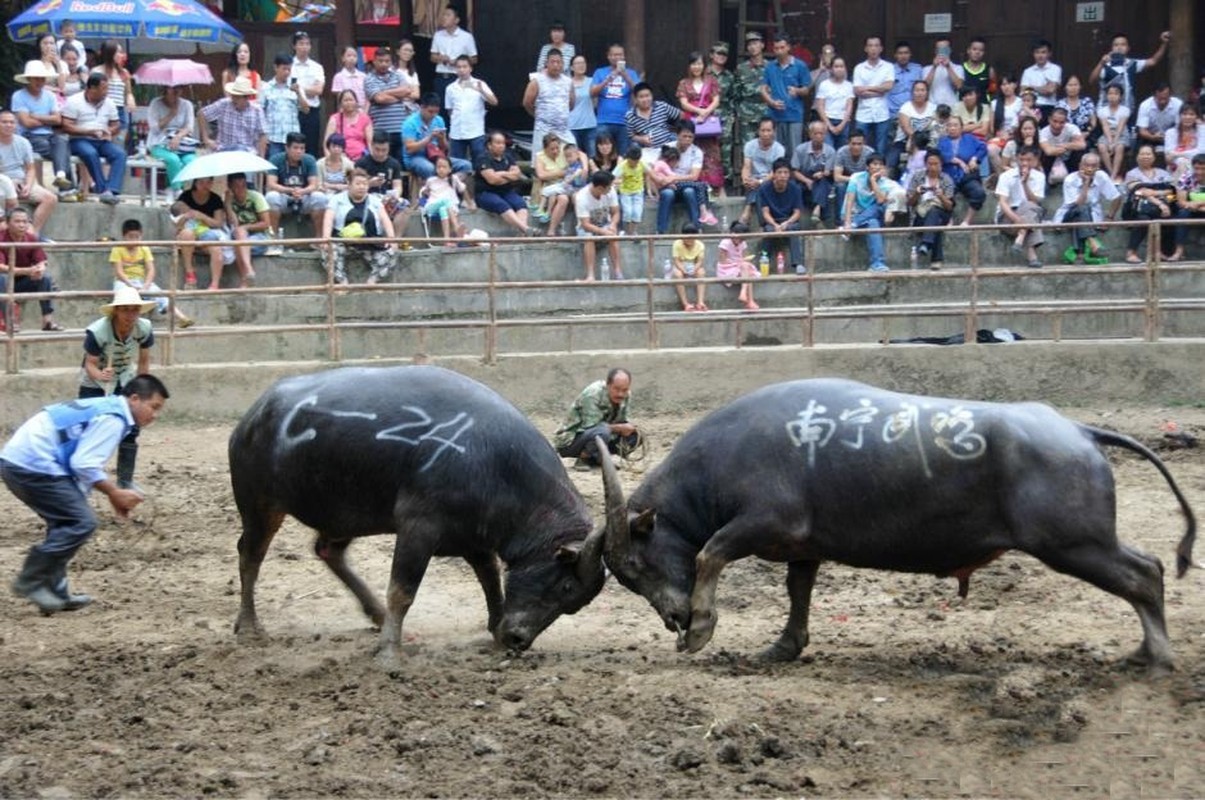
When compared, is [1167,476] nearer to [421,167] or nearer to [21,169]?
[421,167]

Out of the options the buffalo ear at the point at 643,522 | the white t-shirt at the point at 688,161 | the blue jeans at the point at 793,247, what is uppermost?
the white t-shirt at the point at 688,161

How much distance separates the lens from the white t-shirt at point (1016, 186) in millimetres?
18219

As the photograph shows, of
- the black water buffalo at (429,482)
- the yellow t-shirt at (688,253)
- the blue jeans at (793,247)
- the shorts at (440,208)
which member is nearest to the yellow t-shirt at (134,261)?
the shorts at (440,208)

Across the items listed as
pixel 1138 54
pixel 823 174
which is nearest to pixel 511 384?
pixel 823 174

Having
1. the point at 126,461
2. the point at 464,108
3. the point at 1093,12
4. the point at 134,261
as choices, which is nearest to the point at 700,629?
the point at 126,461

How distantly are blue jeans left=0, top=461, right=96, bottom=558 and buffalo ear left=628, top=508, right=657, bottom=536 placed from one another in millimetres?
2774

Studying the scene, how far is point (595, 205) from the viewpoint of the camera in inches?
701

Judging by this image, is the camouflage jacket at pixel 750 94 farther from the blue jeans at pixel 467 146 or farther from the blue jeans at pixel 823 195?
the blue jeans at pixel 467 146

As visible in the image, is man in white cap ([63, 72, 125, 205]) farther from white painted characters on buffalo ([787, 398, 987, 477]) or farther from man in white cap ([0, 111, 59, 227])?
white painted characters on buffalo ([787, 398, 987, 477])

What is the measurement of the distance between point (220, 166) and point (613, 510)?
9323 mm

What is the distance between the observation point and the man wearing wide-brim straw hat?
11.4 m

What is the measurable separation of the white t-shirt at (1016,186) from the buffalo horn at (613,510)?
425 inches

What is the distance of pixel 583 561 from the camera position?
27.9ft

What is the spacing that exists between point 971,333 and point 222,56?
1071 centimetres
